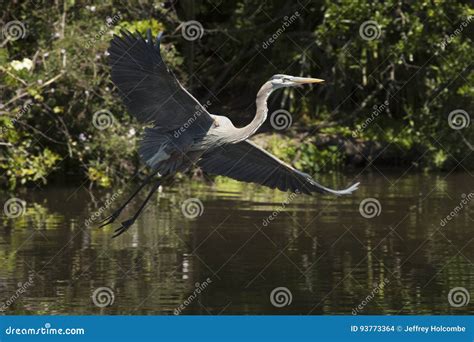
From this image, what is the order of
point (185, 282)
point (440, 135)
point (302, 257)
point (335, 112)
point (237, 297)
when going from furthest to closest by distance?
point (335, 112)
point (440, 135)
point (302, 257)
point (185, 282)
point (237, 297)

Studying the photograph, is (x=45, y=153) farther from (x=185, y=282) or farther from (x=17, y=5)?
(x=185, y=282)

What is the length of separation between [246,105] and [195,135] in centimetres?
1194

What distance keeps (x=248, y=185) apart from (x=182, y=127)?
8446 mm

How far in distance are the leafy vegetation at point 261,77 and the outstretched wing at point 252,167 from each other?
5676mm

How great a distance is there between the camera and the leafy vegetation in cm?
1655

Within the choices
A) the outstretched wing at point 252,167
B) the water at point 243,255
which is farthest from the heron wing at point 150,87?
the water at point 243,255

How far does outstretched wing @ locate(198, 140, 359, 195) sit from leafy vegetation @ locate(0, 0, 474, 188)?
568 cm

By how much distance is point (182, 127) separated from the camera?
10250 millimetres

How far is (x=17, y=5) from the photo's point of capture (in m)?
17.6

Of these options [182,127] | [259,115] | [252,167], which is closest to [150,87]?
[182,127]

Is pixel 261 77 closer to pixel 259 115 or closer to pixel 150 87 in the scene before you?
pixel 259 115

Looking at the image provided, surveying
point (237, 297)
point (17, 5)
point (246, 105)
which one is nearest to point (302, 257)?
point (237, 297)

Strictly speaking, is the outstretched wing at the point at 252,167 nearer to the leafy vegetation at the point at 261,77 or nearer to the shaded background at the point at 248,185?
the shaded background at the point at 248,185

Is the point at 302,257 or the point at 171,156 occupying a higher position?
the point at 171,156
